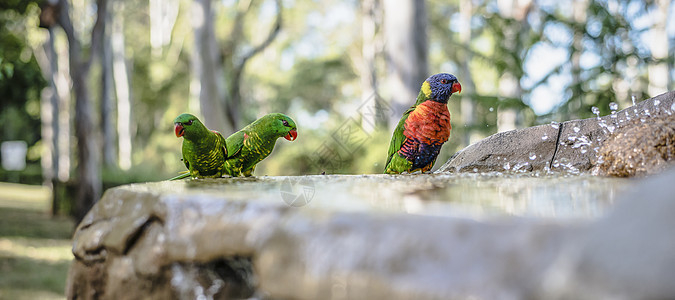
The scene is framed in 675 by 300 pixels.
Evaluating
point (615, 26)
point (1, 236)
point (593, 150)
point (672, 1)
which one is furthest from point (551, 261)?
point (672, 1)

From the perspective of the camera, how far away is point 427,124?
9.77 feet

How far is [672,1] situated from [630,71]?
7718 millimetres

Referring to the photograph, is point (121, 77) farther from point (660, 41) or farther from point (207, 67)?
point (660, 41)

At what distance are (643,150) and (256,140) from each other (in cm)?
184

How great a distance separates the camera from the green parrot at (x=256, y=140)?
276 cm

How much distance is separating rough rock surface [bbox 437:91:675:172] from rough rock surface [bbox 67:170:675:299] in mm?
1154

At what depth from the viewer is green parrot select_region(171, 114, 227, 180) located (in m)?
2.49

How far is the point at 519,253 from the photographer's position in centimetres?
106

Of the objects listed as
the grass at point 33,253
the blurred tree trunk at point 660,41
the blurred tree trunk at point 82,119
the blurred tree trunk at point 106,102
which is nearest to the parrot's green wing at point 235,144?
the grass at point 33,253

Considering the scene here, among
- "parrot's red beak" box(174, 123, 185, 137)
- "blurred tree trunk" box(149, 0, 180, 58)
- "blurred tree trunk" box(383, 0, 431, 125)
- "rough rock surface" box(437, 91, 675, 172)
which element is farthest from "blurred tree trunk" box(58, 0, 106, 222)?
"blurred tree trunk" box(149, 0, 180, 58)

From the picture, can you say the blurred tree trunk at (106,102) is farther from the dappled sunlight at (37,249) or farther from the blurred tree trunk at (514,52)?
the blurred tree trunk at (514,52)

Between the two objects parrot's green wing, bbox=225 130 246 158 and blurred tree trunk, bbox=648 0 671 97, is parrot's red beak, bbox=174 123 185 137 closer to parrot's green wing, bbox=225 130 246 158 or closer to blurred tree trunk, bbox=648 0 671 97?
parrot's green wing, bbox=225 130 246 158

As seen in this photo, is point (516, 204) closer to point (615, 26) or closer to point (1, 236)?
point (615, 26)

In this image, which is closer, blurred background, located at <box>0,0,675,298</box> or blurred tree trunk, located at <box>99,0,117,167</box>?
blurred background, located at <box>0,0,675,298</box>
